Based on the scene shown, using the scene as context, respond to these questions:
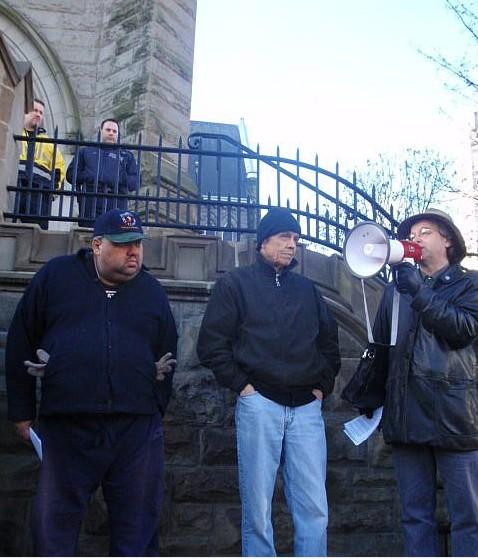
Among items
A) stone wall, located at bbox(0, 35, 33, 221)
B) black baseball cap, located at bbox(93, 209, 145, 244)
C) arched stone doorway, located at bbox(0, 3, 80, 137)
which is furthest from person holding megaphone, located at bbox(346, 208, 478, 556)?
arched stone doorway, located at bbox(0, 3, 80, 137)

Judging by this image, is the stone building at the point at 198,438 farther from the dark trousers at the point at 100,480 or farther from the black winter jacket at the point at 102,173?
the dark trousers at the point at 100,480

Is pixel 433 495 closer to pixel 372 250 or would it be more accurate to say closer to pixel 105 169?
pixel 372 250

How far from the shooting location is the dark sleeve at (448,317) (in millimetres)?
2984

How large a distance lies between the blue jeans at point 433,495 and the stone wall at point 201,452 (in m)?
1.43

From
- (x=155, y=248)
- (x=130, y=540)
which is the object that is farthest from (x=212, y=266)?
(x=130, y=540)

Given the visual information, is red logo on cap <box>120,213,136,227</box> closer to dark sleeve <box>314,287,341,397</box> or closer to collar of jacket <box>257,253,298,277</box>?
collar of jacket <box>257,253,298,277</box>

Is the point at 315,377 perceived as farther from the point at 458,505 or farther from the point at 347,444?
the point at 347,444

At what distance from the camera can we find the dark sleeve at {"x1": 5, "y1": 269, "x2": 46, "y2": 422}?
3057mm

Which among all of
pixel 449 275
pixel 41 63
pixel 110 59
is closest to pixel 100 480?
pixel 449 275

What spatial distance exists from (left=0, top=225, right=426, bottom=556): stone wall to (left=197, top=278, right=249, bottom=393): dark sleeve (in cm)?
113

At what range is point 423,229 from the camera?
3385mm

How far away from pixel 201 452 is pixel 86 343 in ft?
5.63

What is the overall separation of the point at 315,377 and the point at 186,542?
5.28 ft

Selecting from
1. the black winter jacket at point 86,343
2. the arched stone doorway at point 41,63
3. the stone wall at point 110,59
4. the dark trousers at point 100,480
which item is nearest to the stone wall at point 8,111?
the black winter jacket at point 86,343
